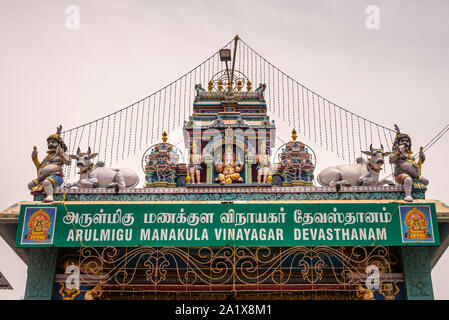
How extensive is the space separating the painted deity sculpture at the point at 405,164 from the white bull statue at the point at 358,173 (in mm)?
320

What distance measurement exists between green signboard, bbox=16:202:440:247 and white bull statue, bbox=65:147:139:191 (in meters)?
1.62

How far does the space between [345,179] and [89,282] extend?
27.0 ft

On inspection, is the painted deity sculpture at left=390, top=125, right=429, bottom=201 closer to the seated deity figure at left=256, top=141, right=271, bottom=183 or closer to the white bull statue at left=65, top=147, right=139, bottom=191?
the seated deity figure at left=256, top=141, right=271, bottom=183

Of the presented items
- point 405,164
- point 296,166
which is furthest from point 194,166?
point 405,164

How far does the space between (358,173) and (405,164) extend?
55.8 inches

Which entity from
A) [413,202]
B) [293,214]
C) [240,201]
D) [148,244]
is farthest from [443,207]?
[148,244]

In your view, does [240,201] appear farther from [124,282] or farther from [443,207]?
[443,207]

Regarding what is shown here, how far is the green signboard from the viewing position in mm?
15719

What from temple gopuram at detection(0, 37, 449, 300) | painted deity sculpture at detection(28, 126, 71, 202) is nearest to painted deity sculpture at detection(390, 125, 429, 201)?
temple gopuram at detection(0, 37, 449, 300)

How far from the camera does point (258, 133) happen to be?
1991cm

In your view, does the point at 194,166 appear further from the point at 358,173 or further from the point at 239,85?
the point at 358,173

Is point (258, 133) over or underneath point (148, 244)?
over

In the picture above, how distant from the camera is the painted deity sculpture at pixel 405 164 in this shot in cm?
1703
